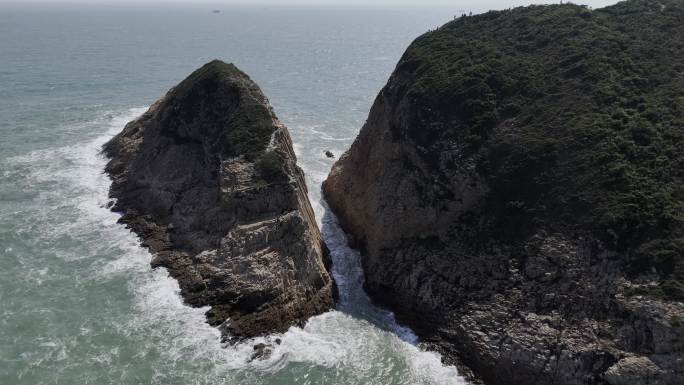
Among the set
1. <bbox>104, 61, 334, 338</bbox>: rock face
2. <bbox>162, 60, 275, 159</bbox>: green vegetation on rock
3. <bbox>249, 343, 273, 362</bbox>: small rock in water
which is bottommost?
<bbox>249, 343, 273, 362</bbox>: small rock in water

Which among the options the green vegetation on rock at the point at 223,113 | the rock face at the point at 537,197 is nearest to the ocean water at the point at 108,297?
the rock face at the point at 537,197

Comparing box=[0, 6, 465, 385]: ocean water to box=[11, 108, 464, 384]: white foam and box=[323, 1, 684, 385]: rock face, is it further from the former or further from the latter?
box=[323, 1, 684, 385]: rock face

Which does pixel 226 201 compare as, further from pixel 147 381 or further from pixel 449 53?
pixel 449 53

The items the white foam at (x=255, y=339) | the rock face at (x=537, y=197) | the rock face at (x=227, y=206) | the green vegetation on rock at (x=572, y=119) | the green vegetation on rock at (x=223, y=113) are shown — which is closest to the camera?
the rock face at (x=537, y=197)

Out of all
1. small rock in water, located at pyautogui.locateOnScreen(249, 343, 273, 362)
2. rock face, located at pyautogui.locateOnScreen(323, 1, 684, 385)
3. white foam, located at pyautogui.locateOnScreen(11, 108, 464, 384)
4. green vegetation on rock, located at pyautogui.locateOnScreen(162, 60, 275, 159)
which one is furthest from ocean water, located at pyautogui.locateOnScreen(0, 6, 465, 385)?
green vegetation on rock, located at pyautogui.locateOnScreen(162, 60, 275, 159)

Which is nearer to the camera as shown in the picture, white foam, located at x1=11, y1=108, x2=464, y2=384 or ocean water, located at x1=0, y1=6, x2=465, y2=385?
ocean water, located at x1=0, y1=6, x2=465, y2=385

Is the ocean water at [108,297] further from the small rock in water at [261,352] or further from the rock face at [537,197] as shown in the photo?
the rock face at [537,197]

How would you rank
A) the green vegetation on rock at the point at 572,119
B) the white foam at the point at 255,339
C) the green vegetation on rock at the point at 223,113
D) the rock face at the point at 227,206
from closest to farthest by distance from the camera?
the white foam at the point at 255,339, the green vegetation on rock at the point at 572,119, the rock face at the point at 227,206, the green vegetation on rock at the point at 223,113
